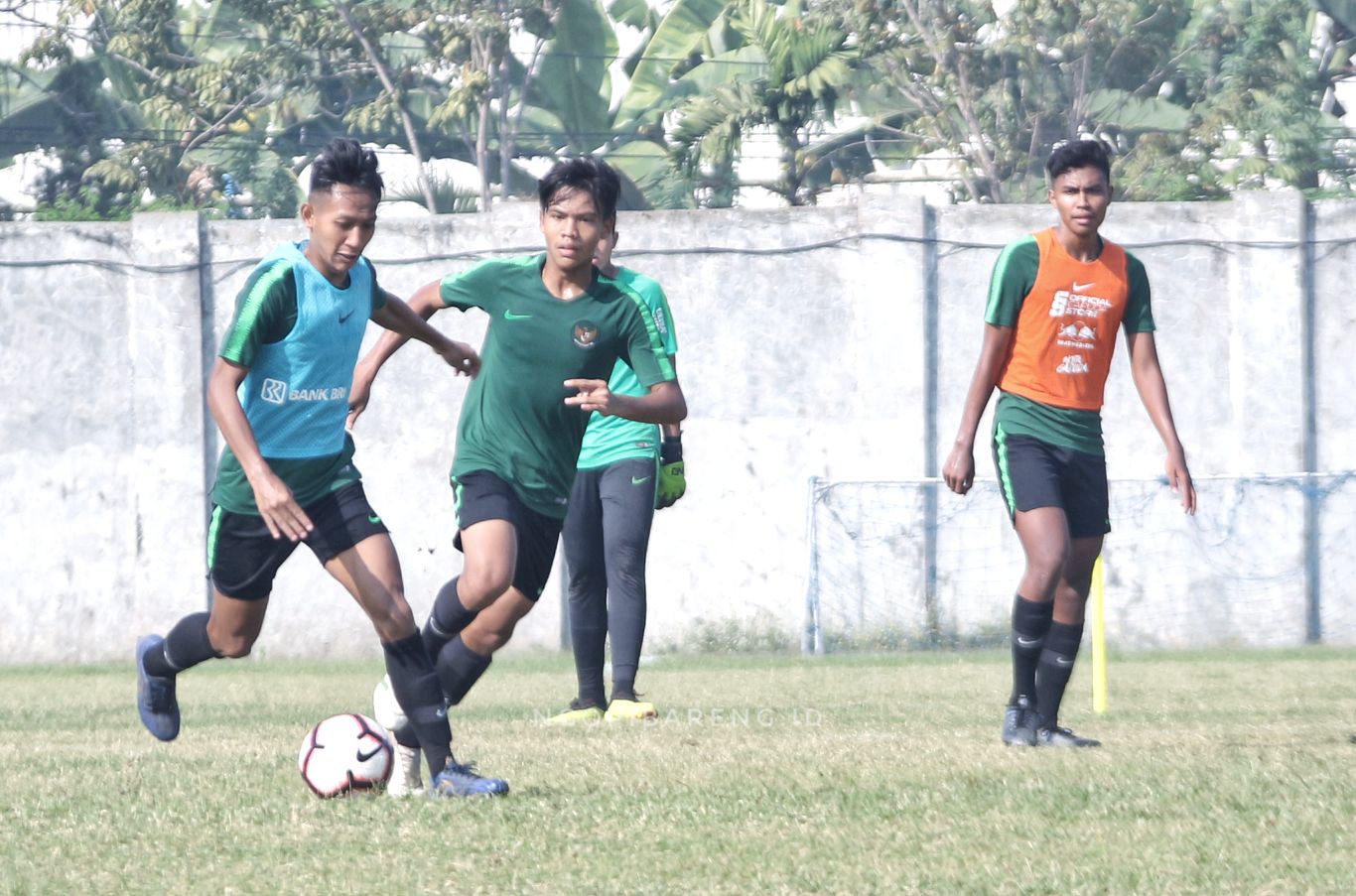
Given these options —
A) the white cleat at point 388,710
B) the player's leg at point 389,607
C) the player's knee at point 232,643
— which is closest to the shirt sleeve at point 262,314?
the player's leg at point 389,607

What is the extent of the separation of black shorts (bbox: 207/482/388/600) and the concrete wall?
10553 mm

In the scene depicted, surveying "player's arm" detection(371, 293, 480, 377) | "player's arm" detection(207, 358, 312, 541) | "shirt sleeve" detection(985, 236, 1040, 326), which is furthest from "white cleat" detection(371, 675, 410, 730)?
"shirt sleeve" detection(985, 236, 1040, 326)

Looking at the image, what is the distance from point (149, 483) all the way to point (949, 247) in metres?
7.36

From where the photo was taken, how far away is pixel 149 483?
53.9 ft

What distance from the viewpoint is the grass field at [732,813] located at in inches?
160

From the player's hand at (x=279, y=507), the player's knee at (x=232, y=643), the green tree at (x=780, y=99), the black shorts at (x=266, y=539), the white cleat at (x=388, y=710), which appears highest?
the green tree at (x=780, y=99)

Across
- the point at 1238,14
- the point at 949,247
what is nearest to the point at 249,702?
the point at 949,247

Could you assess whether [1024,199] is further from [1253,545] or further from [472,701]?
[472,701]

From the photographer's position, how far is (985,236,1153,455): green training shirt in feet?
22.1

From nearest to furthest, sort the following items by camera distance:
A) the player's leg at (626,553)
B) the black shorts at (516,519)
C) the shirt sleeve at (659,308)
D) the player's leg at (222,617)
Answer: the player's leg at (222,617) < the black shorts at (516,519) < the shirt sleeve at (659,308) < the player's leg at (626,553)

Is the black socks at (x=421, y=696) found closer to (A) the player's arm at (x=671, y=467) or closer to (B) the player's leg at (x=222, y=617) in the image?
(B) the player's leg at (x=222, y=617)

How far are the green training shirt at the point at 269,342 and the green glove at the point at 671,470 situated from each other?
2.72m

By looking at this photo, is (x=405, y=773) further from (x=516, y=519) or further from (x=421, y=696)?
(x=516, y=519)

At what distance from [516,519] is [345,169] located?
123 centimetres
